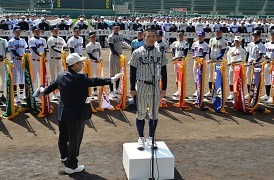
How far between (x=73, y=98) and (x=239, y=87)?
6.28 metres

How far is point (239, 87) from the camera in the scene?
37.2ft

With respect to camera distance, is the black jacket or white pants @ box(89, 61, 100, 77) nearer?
the black jacket

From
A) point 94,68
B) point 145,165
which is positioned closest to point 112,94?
point 94,68

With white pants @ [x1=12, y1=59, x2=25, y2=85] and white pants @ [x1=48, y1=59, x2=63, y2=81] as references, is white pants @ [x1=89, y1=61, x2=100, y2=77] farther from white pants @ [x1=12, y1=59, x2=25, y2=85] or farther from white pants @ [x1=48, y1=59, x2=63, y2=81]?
white pants @ [x1=12, y1=59, x2=25, y2=85]

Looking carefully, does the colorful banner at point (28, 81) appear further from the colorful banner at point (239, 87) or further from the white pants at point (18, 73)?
Answer: the colorful banner at point (239, 87)

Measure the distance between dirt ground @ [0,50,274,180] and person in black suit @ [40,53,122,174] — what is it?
498 millimetres

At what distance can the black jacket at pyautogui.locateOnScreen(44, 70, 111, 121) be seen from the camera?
6.72 metres

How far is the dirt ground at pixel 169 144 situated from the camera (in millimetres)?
7159

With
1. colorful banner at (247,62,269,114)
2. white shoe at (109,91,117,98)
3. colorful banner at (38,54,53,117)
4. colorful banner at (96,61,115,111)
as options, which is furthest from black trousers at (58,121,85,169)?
colorful banner at (247,62,269,114)

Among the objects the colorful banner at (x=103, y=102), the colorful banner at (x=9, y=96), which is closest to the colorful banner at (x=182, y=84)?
the colorful banner at (x=103, y=102)

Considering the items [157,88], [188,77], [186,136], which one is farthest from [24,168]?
[188,77]

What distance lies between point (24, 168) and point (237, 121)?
20.2 ft

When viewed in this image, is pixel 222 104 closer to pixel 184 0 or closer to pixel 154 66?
pixel 154 66

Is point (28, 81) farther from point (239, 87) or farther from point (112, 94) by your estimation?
point (239, 87)
